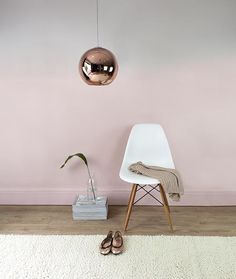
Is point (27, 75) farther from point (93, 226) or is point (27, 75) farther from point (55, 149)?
point (93, 226)

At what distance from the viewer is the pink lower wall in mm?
2951

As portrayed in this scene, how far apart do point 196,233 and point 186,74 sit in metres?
1.42

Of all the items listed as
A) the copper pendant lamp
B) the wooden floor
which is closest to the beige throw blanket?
the wooden floor

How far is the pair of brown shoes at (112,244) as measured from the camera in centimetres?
230

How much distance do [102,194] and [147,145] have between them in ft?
2.32

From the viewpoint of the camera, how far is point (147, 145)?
293 centimetres

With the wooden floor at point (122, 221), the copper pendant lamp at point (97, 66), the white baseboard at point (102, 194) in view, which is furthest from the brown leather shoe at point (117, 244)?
the copper pendant lamp at point (97, 66)

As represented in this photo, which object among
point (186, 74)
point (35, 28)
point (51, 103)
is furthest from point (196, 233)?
point (35, 28)

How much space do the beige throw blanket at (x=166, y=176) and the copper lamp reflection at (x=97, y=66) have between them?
84 cm

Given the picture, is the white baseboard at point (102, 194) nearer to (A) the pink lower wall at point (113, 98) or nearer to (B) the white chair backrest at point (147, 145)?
(A) the pink lower wall at point (113, 98)

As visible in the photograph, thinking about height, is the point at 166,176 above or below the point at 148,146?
below

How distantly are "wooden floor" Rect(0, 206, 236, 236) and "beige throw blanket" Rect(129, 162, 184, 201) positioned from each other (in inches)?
13.2

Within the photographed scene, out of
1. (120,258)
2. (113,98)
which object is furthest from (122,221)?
(113,98)

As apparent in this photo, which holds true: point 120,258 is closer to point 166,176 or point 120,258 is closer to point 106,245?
point 106,245
